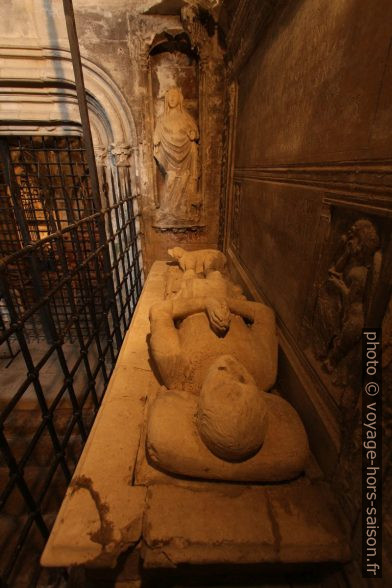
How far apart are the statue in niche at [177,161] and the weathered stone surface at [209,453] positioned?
400 cm

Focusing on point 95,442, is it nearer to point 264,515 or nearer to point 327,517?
point 264,515

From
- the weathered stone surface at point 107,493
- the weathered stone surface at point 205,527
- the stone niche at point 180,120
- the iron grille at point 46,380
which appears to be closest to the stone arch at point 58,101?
the stone niche at point 180,120

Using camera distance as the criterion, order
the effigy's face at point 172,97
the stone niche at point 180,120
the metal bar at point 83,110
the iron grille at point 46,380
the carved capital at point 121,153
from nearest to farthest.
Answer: the iron grille at point 46,380 → the metal bar at point 83,110 → the stone niche at point 180,120 → the effigy's face at point 172,97 → the carved capital at point 121,153

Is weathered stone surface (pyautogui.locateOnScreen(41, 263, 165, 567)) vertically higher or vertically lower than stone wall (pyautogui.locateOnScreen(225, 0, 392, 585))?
lower

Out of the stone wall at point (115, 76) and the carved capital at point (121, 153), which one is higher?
the stone wall at point (115, 76)

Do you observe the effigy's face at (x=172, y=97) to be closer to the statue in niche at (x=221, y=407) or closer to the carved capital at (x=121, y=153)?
the carved capital at (x=121, y=153)

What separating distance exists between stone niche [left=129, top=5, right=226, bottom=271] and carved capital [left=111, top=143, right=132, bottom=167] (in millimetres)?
236

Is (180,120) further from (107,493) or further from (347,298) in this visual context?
(107,493)

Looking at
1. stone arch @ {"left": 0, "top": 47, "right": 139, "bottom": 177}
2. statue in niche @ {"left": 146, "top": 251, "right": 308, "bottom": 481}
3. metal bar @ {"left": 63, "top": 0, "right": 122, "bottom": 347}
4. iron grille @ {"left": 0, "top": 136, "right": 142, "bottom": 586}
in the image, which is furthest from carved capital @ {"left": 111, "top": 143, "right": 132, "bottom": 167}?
statue in niche @ {"left": 146, "top": 251, "right": 308, "bottom": 481}

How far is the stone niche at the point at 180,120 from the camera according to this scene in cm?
396

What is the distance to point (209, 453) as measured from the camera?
128 centimetres

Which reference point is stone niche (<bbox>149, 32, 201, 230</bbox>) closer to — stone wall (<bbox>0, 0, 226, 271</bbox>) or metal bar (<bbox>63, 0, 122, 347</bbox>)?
stone wall (<bbox>0, 0, 226, 271</bbox>)

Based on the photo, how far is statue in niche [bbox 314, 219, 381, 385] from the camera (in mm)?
1099

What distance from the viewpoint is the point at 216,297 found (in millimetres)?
2021
